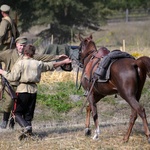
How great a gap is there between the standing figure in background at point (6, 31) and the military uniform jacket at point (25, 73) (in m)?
1.64

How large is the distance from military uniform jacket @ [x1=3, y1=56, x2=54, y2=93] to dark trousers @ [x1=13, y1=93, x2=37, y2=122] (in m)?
0.10

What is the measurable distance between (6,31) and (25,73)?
6.03 feet

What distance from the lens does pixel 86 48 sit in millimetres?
10898

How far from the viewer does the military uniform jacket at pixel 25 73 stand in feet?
30.4

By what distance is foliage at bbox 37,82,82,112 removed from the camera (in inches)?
557

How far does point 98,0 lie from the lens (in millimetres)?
38969

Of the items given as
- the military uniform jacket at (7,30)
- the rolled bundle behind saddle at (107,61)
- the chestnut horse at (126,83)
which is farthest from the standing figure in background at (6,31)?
the rolled bundle behind saddle at (107,61)

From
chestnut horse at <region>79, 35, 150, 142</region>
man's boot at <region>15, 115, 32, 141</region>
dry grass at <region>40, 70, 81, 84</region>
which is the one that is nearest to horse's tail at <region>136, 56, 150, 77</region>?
chestnut horse at <region>79, 35, 150, 142</region>

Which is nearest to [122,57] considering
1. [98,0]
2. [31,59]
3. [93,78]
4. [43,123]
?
[93,78]

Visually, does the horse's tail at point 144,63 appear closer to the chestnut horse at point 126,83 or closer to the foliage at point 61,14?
the chestnut horse at point 126,83

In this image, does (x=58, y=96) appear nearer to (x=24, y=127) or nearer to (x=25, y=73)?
(x=24, y=127)

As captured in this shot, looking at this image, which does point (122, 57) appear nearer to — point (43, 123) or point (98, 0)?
point (43, 123)

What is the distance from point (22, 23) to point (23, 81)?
2899 centimetres

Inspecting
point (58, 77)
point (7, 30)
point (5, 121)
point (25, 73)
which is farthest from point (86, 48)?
point (58, 77)
